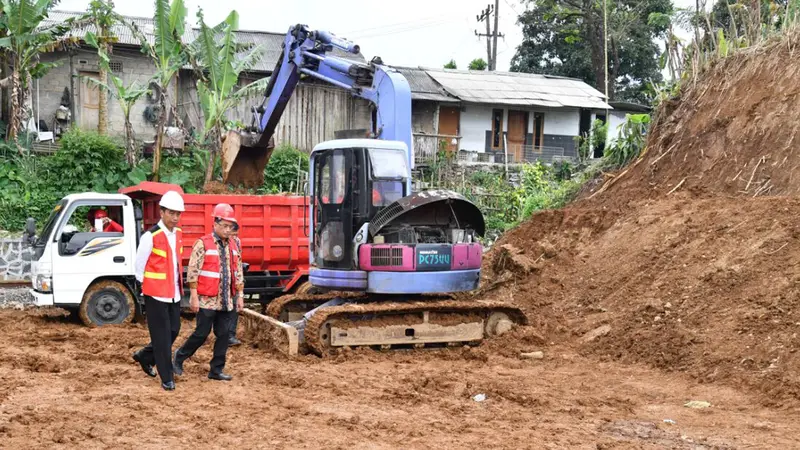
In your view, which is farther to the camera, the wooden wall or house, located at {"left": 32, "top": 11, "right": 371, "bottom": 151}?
the wooden wall

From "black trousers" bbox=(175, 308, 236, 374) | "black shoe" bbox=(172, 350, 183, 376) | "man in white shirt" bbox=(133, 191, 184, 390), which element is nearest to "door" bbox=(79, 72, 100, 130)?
"black shoe" bbox=(172, 350, 183, 376)

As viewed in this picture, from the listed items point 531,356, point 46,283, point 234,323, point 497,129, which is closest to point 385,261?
point 234,323

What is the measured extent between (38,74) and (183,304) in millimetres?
11197

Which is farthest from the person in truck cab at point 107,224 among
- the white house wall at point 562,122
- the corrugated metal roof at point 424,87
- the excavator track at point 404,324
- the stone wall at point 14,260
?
the white house wall at point 562,122

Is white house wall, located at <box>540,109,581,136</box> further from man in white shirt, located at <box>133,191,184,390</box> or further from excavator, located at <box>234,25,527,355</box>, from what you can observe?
man in white shirt, located at <box>133,191,184,390</box>

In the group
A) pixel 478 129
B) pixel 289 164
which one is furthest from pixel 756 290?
pixel 478 129

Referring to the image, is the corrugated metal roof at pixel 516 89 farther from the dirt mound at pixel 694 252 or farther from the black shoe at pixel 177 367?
the black shoe at pixel 177 367

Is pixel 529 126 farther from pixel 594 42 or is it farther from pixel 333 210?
pixel 333 210

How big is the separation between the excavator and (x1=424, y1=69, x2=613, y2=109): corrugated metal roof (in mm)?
18416

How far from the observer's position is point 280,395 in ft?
26.7

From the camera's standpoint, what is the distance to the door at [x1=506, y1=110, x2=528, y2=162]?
3156 cm

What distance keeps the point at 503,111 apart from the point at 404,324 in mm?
21454

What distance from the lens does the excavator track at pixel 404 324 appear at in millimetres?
10375

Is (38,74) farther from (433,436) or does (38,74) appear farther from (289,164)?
(433,436)
